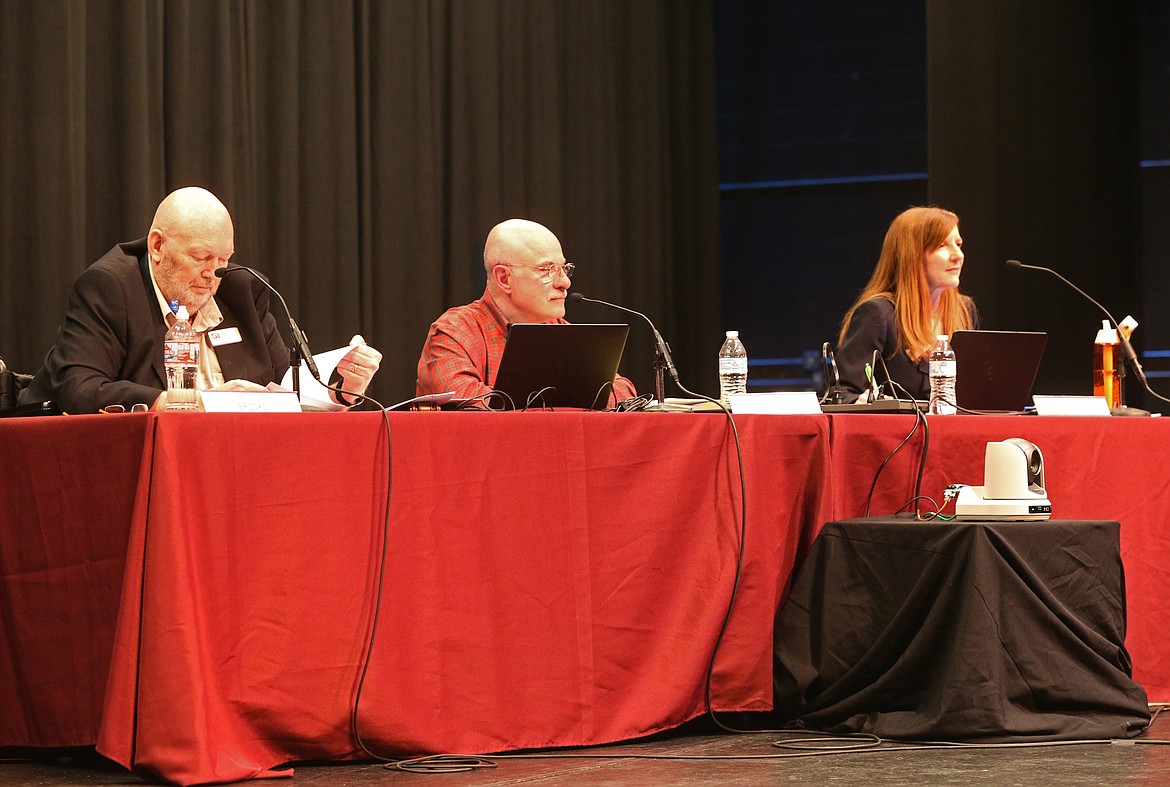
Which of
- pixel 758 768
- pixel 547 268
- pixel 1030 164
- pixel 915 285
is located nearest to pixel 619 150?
pixel 1030 164

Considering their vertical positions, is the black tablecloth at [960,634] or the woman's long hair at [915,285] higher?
the woman's long hair at [915,285]

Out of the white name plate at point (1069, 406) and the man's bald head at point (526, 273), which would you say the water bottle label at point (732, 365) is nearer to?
the man's bald head at point (526, 273)

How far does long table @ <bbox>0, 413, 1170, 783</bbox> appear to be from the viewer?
2.27 metres

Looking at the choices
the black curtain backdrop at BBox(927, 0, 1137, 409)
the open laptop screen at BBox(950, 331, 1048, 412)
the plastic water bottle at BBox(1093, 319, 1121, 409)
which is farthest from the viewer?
the black curtain backdrop at BBox(927, 0, 1137, 409)

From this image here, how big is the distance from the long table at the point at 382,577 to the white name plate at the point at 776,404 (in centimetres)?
3

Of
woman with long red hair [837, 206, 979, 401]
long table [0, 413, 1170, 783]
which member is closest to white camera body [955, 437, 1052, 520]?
long table [0, 413, 1170, 783]

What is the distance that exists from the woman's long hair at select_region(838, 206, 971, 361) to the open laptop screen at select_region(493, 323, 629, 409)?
1.40 meters

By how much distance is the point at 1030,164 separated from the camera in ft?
19.1

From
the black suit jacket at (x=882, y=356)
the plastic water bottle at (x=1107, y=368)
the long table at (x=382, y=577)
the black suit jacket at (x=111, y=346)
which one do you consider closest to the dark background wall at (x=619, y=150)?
the black suit jacket at (x=111, y=346)

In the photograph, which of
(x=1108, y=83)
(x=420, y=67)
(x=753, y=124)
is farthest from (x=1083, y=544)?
(x=753, y=124)

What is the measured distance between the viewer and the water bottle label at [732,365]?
3289 millimetres

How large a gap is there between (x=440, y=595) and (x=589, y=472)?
0.36 metres

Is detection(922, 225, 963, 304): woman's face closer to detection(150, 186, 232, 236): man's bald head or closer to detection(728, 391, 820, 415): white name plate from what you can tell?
detection(728, 391, 820, 415): white name plate

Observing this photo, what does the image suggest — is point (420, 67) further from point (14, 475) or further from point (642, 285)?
point (14, 475)
